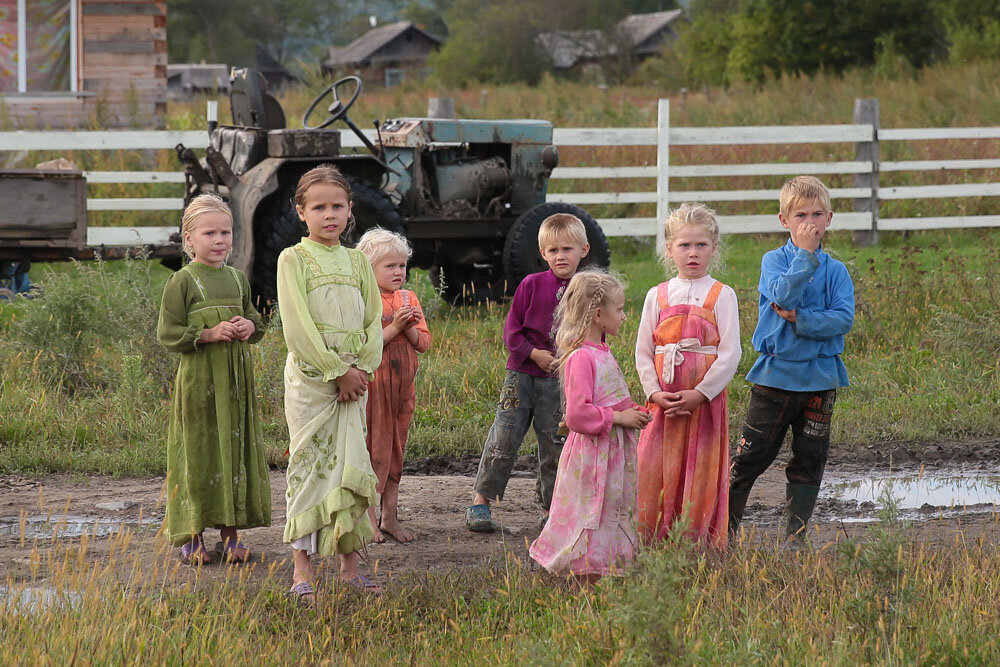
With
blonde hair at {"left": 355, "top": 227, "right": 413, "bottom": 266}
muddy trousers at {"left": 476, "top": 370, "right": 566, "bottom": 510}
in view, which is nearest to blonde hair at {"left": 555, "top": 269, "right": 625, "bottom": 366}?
muddy trousers at {"left": 476, "top": 370, "right": 566, "bottom": 510}

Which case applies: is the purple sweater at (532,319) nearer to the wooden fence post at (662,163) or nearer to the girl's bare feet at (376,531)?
the girl's bare feet at (376,531)

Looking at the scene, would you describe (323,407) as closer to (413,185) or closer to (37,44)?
(413,185)

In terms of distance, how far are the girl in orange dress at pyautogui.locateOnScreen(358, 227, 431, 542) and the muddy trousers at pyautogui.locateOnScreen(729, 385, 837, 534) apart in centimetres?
141

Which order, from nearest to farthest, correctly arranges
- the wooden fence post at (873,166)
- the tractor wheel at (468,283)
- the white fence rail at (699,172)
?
the tractor wheel at (468,283)
the white fence rail at (699,172)
the wooden fence post at (873,166)

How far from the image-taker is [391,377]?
16.9ft

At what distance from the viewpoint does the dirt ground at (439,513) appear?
482cm

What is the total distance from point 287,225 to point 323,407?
4.49 meters

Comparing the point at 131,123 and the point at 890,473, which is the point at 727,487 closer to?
the point at 890,473

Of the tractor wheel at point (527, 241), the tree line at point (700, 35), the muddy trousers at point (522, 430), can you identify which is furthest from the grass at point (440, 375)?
the tree line at point (700, 35)

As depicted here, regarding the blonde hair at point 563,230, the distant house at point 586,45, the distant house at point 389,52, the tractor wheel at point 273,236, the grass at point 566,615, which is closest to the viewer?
the grass at point 566,615

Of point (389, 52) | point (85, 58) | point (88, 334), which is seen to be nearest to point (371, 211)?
point (88, 334)

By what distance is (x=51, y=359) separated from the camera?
752 cm

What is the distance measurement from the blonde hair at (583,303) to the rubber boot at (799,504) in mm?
1220

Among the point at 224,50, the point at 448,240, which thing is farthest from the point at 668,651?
the point at 224,50
